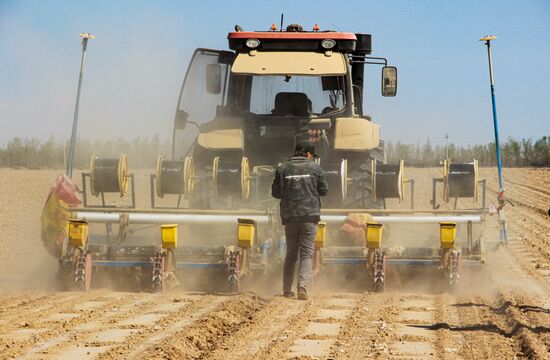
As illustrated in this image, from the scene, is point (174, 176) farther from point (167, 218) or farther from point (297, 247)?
point (297, 247)

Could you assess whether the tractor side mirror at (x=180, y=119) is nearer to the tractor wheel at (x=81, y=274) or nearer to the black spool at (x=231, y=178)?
the black spool at (x=231, y=178)

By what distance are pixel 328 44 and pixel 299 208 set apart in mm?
3021

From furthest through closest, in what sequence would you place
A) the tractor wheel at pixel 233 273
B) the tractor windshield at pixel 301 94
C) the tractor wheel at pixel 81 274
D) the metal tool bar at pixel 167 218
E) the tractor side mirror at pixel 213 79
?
the tractor windshield at pixel 301 94, the tractor side mirror at pixel 213 79, the metal tool bar at pixel 167 218, the tractor wheel at pixel 81 274, the tractor wheel at pixel 233 273

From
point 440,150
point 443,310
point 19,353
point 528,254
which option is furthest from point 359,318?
point 440,150

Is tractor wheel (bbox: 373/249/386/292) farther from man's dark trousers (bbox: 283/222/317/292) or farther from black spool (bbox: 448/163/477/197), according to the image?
black spool (bbox: 448/163/477/197)

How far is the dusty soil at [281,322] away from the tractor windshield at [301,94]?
2.84 m

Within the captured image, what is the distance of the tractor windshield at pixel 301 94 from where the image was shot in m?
13.2

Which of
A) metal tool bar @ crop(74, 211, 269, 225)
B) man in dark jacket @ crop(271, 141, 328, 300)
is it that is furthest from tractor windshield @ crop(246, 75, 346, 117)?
man in dark jacket @ crop(271, 141, 328, 300)

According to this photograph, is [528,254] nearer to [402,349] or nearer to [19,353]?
[402,349]

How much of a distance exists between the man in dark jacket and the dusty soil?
470mm

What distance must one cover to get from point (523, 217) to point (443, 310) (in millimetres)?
A: 16747

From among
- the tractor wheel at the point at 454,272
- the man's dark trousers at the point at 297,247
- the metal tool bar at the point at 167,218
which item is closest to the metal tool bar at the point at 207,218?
the metal tool bar at the point at 167,218

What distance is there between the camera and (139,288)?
37.3 feet

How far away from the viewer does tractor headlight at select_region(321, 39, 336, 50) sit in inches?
509
